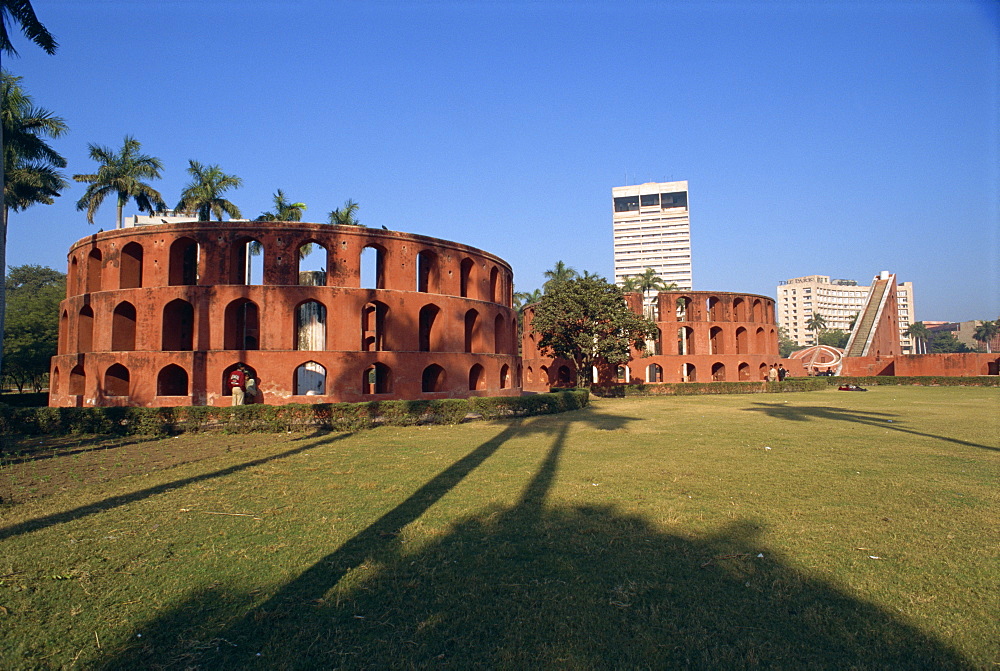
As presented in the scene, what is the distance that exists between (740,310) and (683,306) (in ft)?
17.2

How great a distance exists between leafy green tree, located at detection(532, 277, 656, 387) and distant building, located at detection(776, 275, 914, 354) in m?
155

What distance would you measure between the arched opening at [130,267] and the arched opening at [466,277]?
534 inches

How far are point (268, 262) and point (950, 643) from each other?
2151 centimetres

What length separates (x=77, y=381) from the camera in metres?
22.4

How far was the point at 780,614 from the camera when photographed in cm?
396

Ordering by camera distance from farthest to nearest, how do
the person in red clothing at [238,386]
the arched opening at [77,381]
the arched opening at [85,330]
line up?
the arched opening at [85,330] < the arched opening at [77,381] < the person in red clothing at [238,386]

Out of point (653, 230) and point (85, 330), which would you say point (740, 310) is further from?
point (653, 230)

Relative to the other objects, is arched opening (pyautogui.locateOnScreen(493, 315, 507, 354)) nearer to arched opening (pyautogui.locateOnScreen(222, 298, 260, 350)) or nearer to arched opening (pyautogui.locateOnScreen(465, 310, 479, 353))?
arched opening (pyautogui.locateOnScreen(465, 310, 479, 353))

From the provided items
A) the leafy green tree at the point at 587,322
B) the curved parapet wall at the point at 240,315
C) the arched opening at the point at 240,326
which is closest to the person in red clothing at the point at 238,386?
the curved parapet wall at the point at 240,315

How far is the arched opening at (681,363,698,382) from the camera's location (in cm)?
4266

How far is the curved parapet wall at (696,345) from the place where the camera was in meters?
42.5

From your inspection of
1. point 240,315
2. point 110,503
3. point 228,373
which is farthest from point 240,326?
point 110,503

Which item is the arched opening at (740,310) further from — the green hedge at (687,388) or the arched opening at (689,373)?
the green hedge at (687,388)

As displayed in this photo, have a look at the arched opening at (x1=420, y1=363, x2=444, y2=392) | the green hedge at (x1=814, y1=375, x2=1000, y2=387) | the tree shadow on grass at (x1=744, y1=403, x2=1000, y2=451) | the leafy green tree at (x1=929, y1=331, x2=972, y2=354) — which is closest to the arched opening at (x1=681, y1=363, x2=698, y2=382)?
the green hedge at (x1=814, y1=375, x2=1000, y2=387)
